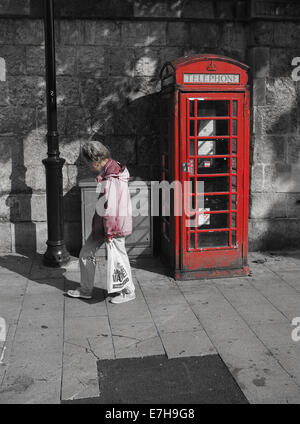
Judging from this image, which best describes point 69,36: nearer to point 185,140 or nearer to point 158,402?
point 185,140

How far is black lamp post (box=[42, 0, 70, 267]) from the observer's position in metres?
6.39

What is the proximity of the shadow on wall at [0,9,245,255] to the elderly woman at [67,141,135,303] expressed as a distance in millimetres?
1997

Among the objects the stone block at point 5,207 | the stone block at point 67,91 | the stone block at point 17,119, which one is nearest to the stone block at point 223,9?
the stone block at point 67,91

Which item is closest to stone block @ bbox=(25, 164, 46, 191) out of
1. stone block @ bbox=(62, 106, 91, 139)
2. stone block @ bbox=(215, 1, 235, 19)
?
stone block @ bbox=(62, 106, 91, 139)

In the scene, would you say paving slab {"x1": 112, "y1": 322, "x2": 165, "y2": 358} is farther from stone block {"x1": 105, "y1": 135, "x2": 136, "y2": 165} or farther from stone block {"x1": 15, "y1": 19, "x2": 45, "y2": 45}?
stone block {"x1": 15, "y1": 19, "x2": 45, "y2": 45}

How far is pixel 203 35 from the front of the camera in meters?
7.31

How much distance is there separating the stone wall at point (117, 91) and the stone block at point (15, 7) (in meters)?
0.02

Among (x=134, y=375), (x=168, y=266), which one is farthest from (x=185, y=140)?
(x=134, y=375)

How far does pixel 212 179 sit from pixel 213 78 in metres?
1.22

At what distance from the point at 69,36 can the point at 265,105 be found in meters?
2.92

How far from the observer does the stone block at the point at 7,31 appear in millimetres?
6945

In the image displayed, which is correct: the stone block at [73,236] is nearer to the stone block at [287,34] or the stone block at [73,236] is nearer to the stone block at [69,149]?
the stone block at [69,149]

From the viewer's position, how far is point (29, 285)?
6137 mm

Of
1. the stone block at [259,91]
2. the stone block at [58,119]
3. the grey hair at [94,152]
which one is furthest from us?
the stone block at [259,91]
